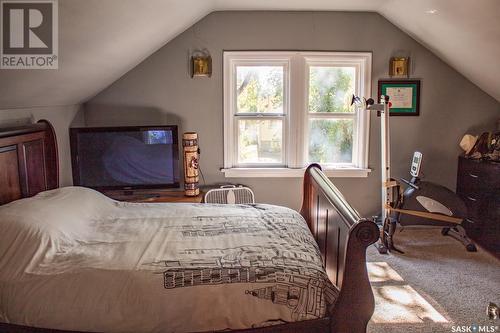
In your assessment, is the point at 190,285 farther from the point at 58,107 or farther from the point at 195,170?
the point at 58,107

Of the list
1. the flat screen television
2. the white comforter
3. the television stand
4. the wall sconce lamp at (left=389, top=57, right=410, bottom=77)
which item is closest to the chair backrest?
the television stand

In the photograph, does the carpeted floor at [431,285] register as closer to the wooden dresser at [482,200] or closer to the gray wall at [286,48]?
the wooden dresser at [482,200]

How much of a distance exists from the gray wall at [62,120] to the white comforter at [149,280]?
1108 mm

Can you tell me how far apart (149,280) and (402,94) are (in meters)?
A: 3.46

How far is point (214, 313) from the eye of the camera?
5.81ft

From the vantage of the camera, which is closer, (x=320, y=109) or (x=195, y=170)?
(x=195, y=170)

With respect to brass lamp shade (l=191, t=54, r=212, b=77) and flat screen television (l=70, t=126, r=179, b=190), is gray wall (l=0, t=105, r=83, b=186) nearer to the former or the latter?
flat screen television (l=70, t=126, r=179, b=190)

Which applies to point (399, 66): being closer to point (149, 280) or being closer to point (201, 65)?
point (201, 65)

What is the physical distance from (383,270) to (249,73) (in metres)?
2.28

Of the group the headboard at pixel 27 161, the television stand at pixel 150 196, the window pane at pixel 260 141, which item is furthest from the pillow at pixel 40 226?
the window pane at pixel 260 141

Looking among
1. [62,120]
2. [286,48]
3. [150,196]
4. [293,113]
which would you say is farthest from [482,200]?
[62,120]

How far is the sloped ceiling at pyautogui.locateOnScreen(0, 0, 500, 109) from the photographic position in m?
2.51

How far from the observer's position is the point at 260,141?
4488 mm

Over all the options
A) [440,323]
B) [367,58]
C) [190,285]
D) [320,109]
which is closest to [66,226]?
[190,285]
